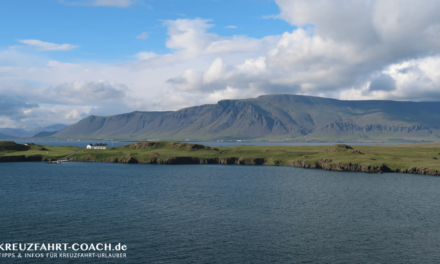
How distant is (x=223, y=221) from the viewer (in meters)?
65.2

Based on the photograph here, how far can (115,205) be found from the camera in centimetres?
7856

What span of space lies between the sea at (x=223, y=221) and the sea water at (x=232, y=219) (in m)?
0.18

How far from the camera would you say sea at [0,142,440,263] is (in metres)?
48.6

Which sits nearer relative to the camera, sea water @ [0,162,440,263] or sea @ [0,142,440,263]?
sea @ [0,142,440,263]

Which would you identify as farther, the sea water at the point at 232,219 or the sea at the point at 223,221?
the sea water at the point at 232,219

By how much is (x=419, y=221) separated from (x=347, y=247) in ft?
81.0

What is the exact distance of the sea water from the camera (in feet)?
162

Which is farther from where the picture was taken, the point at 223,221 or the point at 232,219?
the point at 232,219

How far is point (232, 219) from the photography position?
66812 millimetres

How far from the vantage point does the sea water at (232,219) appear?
49406mm

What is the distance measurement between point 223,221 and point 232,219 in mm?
2454

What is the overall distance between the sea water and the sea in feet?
0.58

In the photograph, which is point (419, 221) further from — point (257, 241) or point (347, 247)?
point (257, 241)

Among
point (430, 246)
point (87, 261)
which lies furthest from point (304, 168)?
point (87, 261)
